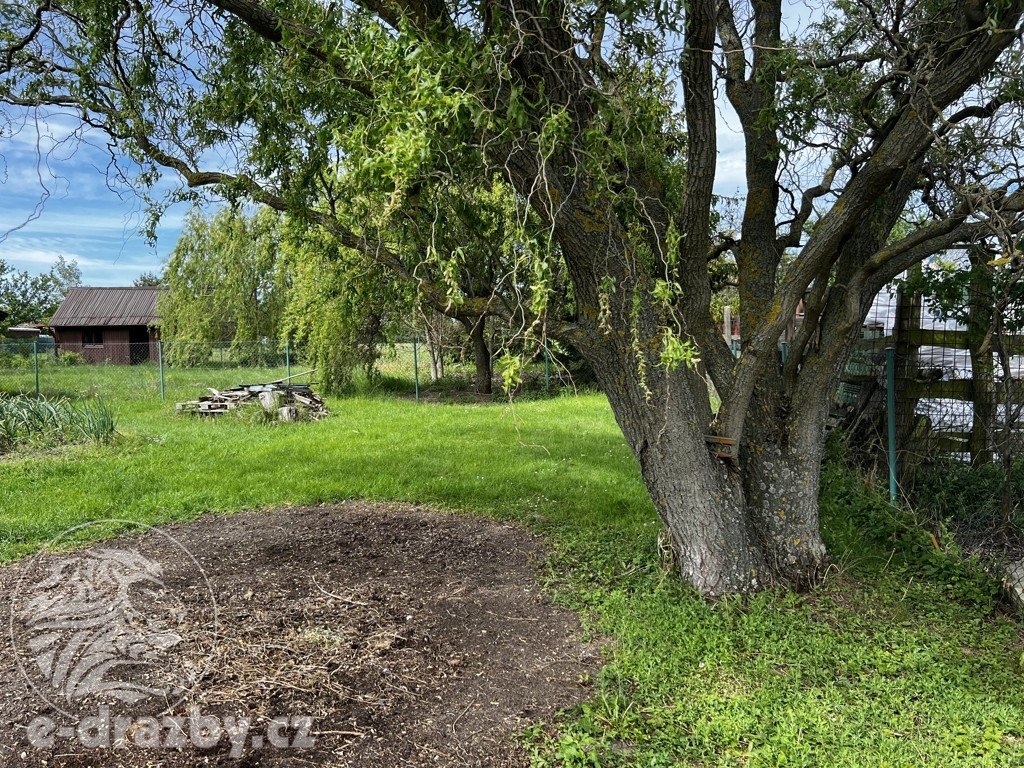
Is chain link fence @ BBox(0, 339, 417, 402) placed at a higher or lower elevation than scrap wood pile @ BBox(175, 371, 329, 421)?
higher

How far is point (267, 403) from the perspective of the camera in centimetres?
1082

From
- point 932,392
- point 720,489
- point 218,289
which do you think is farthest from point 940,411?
point 218,289

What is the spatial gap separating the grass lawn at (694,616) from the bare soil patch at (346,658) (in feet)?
0.77

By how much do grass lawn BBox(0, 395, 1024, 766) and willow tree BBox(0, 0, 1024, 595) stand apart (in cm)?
45

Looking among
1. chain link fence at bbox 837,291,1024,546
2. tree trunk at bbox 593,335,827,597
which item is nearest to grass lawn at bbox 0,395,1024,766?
tree trunk at bbox 593,335,827,597

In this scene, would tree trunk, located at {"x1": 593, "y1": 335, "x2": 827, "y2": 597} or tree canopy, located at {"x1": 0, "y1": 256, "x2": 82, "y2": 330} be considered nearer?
tree trunk, located at {"x1": 593, "y1": 335, "x2": 827, "y2": 597}

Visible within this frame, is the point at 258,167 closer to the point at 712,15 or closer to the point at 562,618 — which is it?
the point at 712,15

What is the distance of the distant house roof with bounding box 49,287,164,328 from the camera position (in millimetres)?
33969

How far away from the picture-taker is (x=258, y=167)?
13.4ft

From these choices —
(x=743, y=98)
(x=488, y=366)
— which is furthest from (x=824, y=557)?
(x=488, y=366)

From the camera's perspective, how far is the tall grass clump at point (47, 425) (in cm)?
756

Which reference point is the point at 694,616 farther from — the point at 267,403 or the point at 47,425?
the point at 267,403

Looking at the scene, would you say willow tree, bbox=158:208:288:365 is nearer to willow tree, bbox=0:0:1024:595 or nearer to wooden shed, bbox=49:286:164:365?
wooden shed, bbox=49:286:164:365

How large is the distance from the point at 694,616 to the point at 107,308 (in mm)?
39712
